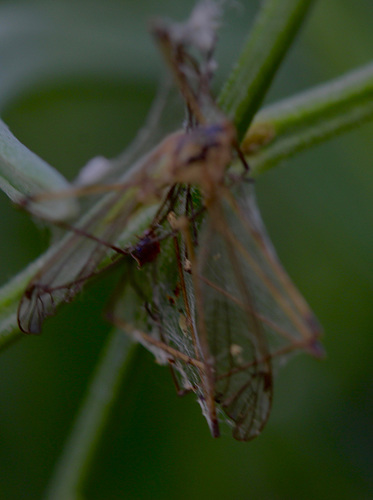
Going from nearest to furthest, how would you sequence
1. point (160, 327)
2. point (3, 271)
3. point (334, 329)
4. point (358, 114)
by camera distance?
point (160, 327) < point (358, 114) < point (3, 271) < point (334, 329)

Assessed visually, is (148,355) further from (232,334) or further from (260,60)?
(260,60)

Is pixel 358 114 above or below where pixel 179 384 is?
above

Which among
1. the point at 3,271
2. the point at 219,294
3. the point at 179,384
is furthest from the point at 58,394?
the point at 219,294

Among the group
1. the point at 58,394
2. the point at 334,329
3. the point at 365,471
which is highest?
the point at 58,394

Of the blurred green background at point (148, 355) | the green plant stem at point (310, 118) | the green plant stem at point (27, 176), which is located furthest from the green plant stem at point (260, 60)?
the blurred green background at point (148, 355)

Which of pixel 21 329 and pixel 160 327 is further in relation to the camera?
pixel 160 327

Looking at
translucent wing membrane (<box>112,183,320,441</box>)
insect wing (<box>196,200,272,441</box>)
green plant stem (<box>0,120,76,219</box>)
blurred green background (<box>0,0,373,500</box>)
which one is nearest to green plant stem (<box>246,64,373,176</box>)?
translucent wing membrane (<box>112,183,320,441</box>)

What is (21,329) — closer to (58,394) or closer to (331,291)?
(58,394)

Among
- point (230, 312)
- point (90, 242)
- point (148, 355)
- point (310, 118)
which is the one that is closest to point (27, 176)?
point (90, 242)
